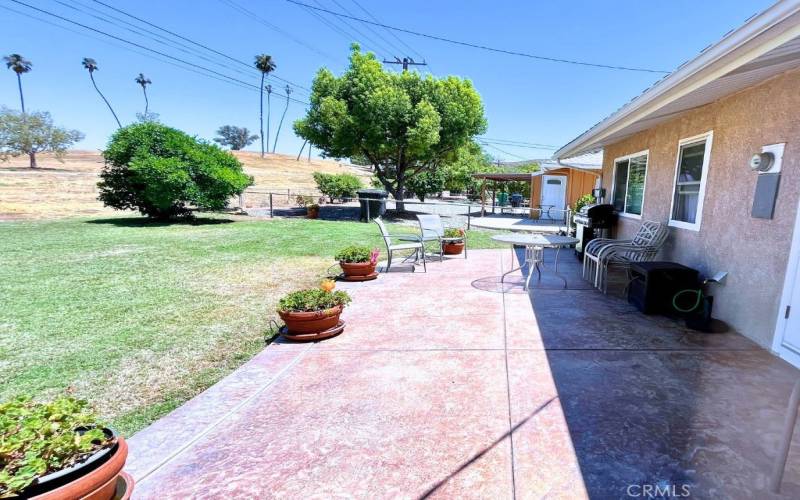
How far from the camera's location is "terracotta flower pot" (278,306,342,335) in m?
3.67

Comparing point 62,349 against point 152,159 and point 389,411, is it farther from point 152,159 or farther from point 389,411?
point 152,159

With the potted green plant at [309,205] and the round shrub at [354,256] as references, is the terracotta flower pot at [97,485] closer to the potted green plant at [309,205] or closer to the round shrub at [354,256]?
the round shrub at [354,256]

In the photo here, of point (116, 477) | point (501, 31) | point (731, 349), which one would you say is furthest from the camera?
point (501, 31)

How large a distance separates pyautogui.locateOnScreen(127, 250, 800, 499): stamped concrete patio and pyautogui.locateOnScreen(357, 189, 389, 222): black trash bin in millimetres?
11981

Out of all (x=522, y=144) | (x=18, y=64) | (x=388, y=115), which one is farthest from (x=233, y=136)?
(x=388, y=115)

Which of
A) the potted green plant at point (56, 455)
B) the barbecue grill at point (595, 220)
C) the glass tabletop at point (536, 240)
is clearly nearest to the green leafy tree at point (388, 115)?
the barbecue grill at point (595, 220)

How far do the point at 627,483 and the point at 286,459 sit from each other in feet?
5.59

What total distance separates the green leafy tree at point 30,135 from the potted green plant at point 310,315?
51.6 m

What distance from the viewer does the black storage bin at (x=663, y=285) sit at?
14.0 ft

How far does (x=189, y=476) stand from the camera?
6.53 feet

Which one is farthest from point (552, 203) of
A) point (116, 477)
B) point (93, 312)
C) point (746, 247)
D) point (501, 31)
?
point (116, 477)

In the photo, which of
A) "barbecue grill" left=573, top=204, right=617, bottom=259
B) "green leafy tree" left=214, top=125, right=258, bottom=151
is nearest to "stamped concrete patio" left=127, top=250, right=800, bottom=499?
"barbecue grill" left=573, top=204, right=617, bottom=259

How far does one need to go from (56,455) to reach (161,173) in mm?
12968

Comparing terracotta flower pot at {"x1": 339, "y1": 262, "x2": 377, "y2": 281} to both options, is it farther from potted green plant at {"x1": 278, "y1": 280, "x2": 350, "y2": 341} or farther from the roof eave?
the roof eave
